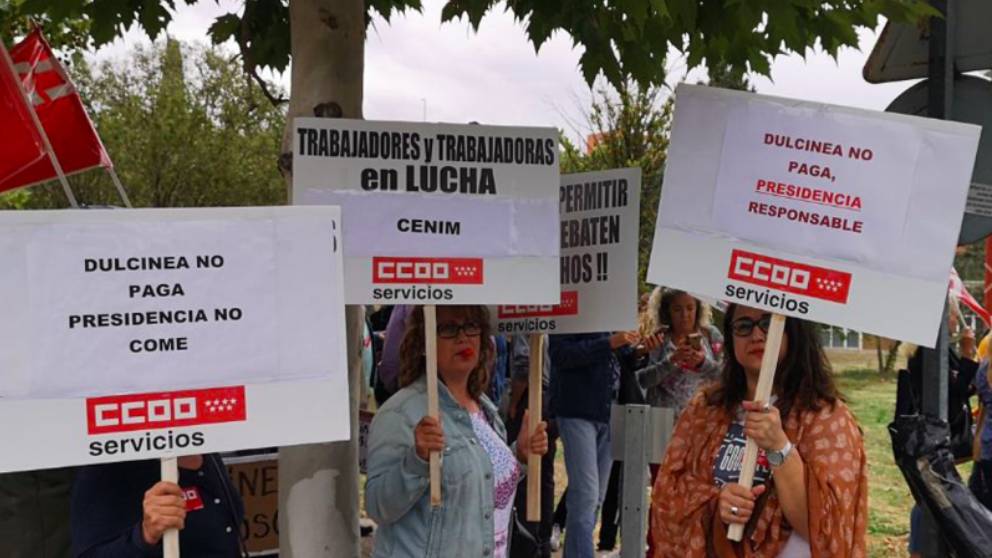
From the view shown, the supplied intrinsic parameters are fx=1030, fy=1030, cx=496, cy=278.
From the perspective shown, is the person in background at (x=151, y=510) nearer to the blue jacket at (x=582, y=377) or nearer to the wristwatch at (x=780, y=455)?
the wristwatch at (x=780, y=455)

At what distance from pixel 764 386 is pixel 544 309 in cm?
120

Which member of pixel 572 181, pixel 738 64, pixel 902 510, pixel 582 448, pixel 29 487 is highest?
pixel 738 64

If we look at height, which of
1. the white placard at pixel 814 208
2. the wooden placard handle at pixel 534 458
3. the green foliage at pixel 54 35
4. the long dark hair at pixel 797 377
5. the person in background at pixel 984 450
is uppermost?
the green foliage at pixel 54 35

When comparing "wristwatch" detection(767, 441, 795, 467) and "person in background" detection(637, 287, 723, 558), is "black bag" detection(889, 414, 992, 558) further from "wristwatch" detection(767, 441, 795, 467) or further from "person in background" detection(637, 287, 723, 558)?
"person in background" detection(637, 287, 723, 558)

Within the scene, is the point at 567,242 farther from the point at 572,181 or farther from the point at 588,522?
the point at 588,522

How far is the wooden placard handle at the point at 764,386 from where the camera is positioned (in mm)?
2732

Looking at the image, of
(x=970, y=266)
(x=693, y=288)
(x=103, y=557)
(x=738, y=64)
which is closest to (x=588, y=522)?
(x=738, y=64)

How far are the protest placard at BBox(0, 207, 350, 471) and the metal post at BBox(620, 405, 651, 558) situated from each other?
227 cm

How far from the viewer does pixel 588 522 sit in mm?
5926

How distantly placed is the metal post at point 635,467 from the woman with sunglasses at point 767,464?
1217 mm

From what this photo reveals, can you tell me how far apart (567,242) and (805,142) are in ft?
4.16

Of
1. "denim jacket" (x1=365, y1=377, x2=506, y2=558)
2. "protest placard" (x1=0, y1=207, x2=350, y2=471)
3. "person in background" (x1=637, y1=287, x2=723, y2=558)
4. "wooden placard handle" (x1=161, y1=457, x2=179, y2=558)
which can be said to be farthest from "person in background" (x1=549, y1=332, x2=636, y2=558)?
"wooden placard handle" (x1=161, y1=457, x2=179, y2=558)

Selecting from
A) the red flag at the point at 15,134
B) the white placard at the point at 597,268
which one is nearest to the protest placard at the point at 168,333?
the white placard at the point at 597,268

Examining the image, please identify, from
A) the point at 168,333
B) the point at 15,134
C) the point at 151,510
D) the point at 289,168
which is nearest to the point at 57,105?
the point at 15,134
